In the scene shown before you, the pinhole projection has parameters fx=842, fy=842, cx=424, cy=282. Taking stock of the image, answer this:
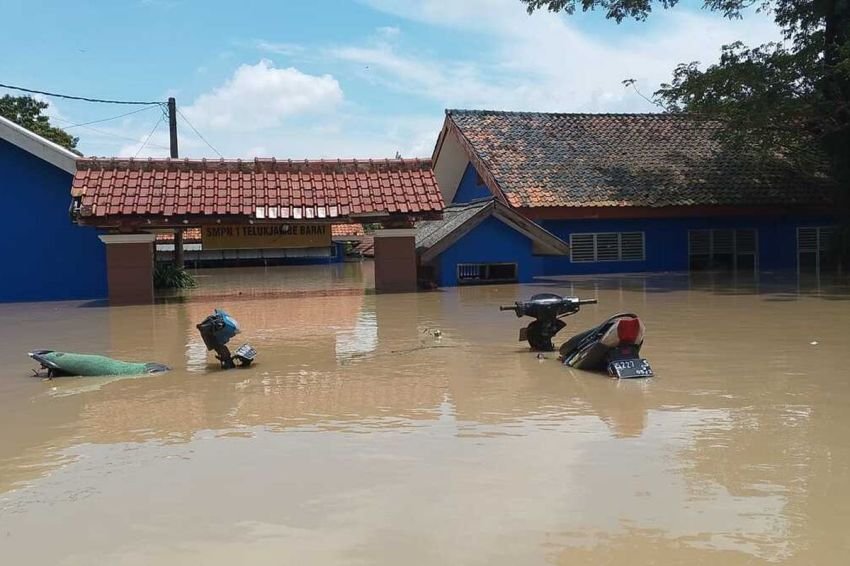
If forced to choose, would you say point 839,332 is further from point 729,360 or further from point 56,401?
point 56,401

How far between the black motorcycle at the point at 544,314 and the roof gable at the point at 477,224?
1101 cm

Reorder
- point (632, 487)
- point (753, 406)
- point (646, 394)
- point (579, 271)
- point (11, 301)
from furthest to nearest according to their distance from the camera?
point (579, 271) < point (11, 301) < point (646, 394) < point (753, 406) < point (632, 487)

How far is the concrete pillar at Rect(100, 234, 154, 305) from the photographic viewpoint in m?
18.3

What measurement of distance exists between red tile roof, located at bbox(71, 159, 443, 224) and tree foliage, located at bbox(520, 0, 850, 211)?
7019 mm

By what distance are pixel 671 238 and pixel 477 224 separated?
342 inches

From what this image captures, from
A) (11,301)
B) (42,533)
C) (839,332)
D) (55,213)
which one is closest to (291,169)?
(55,213)

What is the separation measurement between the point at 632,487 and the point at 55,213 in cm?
1824

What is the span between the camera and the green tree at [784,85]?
2173 cm

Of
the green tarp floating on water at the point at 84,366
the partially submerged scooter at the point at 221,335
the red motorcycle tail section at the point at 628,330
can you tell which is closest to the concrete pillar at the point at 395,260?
the partially submerged scooter at the point at 221,335

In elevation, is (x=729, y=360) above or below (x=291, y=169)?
below

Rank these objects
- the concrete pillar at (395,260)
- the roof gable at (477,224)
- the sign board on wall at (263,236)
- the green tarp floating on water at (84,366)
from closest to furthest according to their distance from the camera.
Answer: the green tarp floating on water at (84,366) → the concrete pillar at (395,260) → the roof gable at (477,224) → the sign board on wall at (263,236)

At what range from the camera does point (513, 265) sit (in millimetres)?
22109

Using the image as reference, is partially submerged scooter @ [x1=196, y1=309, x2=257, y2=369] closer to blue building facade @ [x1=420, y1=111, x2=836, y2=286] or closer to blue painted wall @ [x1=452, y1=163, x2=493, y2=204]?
blue building facade @ [x1=420, y1=111, x2=836, y2=286]

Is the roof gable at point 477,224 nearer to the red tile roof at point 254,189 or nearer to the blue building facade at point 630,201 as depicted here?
the red tile roof at point 254,189
